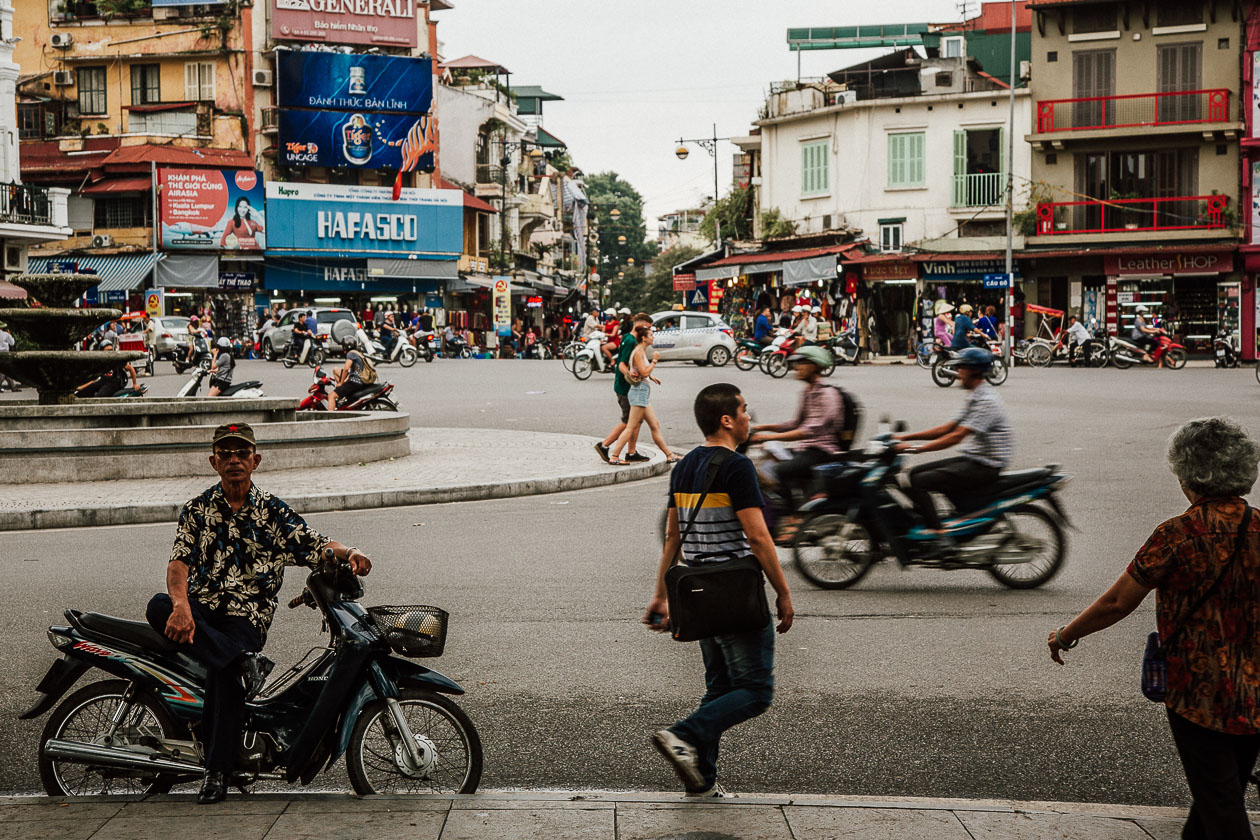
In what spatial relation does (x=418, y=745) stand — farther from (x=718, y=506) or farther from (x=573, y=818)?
(x=718, y=506)

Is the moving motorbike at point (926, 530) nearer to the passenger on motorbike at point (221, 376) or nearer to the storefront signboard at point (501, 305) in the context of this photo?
the passenger on motorbike at point (221, 376)

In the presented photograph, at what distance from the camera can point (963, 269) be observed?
141 ft

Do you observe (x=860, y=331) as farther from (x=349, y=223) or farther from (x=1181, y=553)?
(x=1181, y=553)

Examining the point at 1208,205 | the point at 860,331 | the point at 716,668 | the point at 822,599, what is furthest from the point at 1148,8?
the point at 716,668

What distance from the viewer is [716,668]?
15.0 feet

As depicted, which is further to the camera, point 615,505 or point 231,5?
point 231,5

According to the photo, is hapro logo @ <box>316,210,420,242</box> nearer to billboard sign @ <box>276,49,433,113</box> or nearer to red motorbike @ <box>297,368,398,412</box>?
billboard sign @ <box>276,49,433,113</box>

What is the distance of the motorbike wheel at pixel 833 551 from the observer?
810cm

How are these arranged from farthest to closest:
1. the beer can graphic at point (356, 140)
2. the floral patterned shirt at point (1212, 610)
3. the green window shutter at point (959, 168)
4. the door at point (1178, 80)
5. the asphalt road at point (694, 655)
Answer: the beer can graphic at point (356, 140)
the green window shutter at point (959, 168)
the door at point (1178, 80)
the asphalt road at point (694, 655)
the floral patterned shirt at point (1212, 610)

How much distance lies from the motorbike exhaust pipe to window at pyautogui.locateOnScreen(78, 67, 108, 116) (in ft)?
178

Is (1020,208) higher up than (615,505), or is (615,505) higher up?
(1020,208)

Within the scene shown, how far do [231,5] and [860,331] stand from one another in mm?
28586

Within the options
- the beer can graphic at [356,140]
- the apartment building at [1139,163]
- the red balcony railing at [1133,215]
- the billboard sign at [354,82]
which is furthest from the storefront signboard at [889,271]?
the beer can graphic at [356,140]

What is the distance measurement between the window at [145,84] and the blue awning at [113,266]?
23.6 ft
